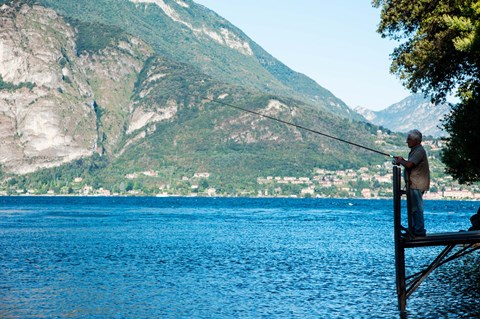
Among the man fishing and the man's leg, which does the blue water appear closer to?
the man's leg

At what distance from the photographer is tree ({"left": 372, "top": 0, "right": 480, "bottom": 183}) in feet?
104

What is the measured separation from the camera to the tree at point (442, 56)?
31.8 m

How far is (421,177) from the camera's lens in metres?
20.0

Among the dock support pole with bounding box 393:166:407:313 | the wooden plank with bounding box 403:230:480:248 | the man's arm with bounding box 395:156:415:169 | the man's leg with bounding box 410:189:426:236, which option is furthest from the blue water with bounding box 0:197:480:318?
the man's arm with bounding box 395:156:415:169

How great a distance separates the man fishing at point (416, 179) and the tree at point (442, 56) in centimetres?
1004

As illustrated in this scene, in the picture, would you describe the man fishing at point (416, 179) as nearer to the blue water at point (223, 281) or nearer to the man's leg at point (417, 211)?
the man's leg at point (417, 211)

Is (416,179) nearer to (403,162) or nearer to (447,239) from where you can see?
(403,162)

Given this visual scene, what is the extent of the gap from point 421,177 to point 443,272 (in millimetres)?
16372

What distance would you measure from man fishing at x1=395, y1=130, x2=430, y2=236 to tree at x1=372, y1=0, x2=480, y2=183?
10.0 metres

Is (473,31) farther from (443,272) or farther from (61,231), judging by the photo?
(61,231)

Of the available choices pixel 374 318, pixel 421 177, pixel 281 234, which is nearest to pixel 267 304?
pixel 374 318

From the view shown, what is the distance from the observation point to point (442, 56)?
33.7m

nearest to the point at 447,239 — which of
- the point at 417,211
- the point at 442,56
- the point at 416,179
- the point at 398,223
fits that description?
the point at 417,211

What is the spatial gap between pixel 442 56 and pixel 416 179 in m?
15.3
